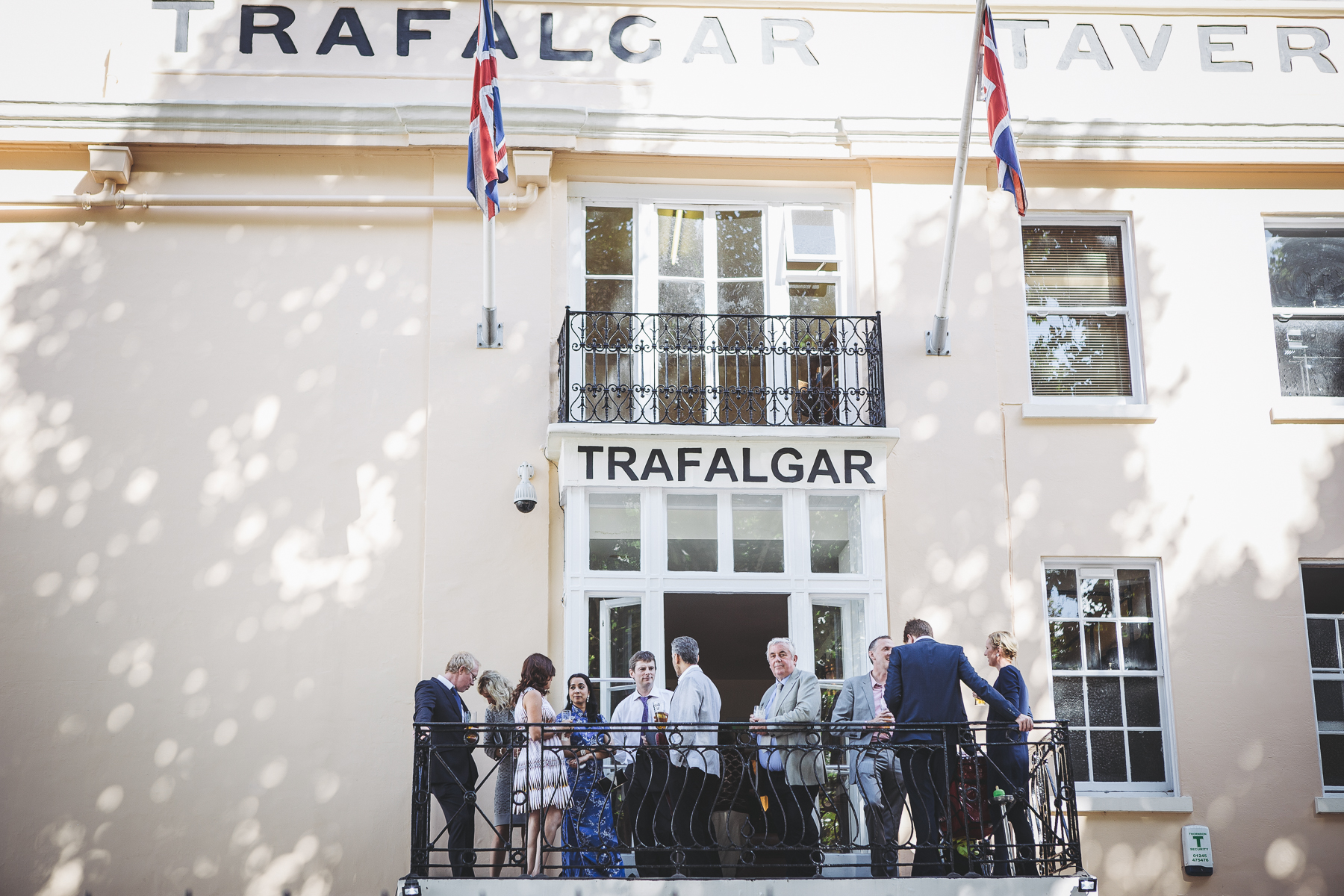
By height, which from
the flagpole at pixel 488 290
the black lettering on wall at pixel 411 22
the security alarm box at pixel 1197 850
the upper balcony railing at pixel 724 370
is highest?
the black lettering on wall at pixel 411 22

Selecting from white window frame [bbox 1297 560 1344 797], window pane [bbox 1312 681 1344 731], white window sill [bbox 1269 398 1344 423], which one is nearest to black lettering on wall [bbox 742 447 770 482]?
white window sill [bbox 1269 398 1344 423]

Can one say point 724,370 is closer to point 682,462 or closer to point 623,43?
point 682,462

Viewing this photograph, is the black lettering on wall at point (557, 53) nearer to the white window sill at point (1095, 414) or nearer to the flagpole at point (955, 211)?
the flagpole at point (955, 211)

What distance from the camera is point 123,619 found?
10.1 meters

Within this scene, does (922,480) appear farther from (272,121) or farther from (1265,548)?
(272,121)

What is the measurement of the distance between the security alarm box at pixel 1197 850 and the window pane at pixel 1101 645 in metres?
1.34

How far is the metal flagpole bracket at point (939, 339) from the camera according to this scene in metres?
10.8

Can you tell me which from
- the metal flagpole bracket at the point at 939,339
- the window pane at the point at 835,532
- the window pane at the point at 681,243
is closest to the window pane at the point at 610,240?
the window pane at the point at 681,243

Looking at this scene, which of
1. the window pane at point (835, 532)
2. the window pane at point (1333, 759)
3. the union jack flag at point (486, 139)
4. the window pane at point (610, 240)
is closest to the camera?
the union jack flag at point (486, 139)

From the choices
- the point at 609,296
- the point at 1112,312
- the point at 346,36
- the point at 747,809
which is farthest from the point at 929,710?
the point at 346,36

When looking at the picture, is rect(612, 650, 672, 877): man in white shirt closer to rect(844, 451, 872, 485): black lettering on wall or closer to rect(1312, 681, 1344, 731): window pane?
rect(844, 451, 872, 485): black lettering on wall

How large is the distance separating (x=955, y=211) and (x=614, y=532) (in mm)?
3685

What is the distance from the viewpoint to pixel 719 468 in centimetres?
1009

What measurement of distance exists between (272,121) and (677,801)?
21.3 ft
